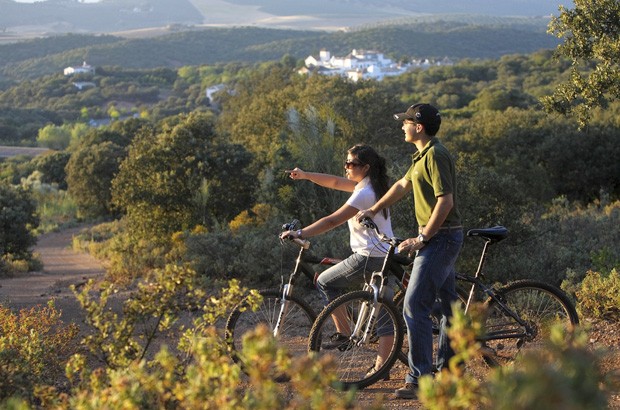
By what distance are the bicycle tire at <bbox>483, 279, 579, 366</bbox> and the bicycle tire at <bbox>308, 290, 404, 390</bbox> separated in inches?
23.2

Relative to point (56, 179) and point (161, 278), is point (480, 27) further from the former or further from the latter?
point (161, 278)

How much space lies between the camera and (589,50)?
35.0 ft

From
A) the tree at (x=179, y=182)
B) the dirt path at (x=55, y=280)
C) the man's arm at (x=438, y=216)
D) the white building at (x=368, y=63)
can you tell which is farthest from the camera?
the white building at (x=368, y=63)

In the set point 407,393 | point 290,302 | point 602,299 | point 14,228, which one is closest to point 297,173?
point 290,302

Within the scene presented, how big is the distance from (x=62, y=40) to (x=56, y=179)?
11719 cm

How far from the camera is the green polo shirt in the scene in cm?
510

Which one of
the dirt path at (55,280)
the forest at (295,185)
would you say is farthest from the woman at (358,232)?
the dirt path at (55,280)

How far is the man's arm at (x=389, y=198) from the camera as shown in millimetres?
5484

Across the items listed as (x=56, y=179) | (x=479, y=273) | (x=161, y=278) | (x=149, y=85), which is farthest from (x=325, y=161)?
(x=149, y=85)

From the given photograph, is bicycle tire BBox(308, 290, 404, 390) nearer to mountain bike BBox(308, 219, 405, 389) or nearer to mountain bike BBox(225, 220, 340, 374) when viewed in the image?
mountain bike BBox(308, 219, 405, 389)

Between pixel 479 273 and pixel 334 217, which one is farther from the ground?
pixel 334 217

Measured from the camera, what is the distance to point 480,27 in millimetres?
162875

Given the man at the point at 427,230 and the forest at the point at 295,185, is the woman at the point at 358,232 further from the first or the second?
the forest at the point at 295,185

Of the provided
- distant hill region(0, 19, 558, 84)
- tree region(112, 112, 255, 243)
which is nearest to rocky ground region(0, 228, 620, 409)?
tree region(112, 112, 255, 243)
